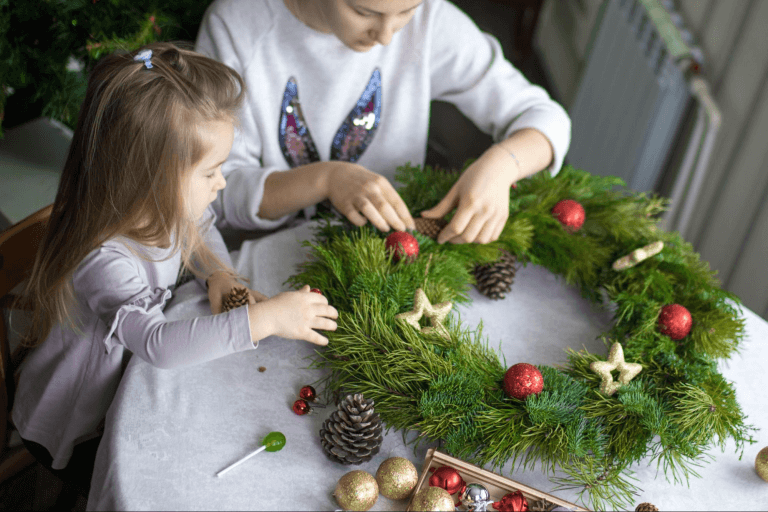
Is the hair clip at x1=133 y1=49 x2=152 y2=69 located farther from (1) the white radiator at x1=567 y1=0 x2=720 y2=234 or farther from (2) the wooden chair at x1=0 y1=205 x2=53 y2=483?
(1) the white radiator at x1=567 y1=0 x2=720 y2=234

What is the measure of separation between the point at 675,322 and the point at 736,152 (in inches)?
45.5

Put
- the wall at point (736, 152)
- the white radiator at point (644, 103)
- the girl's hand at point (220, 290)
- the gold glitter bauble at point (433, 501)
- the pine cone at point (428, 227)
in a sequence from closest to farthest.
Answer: the gold glitter bauble at point (433, 501) → the girl's hand at point (220, 290) → the pine cone at point (428, 227) → the wall at point (736, 152) → the white radiator at point (644, 103)

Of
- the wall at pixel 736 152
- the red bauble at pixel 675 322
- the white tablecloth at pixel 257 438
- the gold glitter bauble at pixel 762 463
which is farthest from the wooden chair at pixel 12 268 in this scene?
the wall at pixel 736 152

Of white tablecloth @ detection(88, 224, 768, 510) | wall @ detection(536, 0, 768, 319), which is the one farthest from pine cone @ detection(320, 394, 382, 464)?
wall @ detection(536, 0, 768, 319)

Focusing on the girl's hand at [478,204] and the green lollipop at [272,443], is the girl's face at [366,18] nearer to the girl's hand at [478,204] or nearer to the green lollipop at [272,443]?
the girl's hand at [478,204]

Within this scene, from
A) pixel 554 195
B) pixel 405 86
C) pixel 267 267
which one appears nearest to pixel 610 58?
pixel 405 86

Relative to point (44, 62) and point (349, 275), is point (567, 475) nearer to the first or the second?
point (349, 275)

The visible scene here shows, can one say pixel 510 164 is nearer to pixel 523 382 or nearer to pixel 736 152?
pixel 523 382

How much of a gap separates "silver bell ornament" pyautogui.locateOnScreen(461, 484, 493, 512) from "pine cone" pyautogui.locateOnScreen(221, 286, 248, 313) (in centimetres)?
38

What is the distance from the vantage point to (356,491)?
65 cm

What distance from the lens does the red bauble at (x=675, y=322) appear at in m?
0.85

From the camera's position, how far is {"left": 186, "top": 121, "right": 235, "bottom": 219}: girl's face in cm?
80

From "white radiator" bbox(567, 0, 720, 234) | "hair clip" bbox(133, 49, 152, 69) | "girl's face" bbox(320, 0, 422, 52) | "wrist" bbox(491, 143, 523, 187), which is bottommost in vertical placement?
"white radiator" bbox(567, 0, 720, 234)

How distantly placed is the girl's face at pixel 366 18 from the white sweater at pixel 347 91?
155 millimetres
